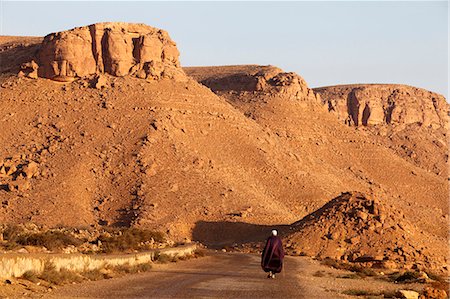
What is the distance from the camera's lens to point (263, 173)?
8156 cm

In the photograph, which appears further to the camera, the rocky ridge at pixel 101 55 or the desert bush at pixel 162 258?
the rocky ridge at pixel 101 55

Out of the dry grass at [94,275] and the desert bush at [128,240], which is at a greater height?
the dry grass at [94,275]

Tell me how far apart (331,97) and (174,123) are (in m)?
65.4

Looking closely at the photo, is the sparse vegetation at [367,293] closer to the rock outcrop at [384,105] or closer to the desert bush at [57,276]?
the desert bush at [57,276]

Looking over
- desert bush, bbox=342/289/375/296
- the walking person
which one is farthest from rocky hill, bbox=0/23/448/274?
desert bush, bbox=342/289/375/296

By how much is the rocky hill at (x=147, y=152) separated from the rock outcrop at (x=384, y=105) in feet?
120

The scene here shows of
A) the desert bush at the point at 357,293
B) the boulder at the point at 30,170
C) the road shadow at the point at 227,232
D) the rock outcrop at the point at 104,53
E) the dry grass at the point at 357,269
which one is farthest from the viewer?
the rock outcrop at the point at 104,53

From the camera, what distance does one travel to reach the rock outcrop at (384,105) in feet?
457

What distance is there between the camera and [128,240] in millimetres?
48500

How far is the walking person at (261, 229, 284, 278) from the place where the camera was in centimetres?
2988

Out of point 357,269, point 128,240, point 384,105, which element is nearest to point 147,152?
point 128,240

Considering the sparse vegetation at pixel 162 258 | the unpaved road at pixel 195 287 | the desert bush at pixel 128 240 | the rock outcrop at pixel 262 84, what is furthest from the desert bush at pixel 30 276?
the rock outcrop at pixel 262 84

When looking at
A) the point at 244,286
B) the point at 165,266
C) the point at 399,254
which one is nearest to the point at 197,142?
the point at 399,254

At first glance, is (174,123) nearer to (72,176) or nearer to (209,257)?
(72,176)
